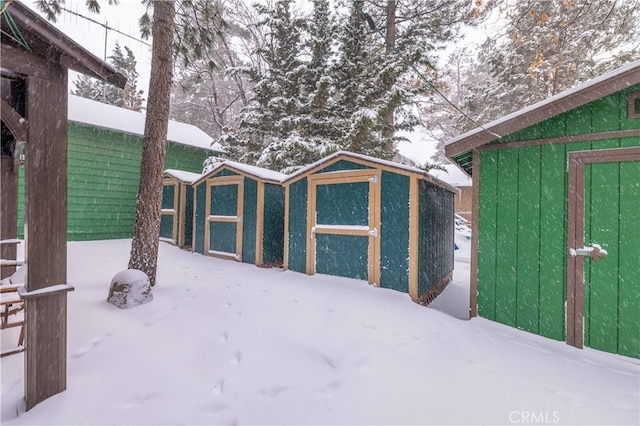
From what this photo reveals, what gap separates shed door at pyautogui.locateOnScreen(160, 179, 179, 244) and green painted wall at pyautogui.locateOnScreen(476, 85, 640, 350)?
8241mm

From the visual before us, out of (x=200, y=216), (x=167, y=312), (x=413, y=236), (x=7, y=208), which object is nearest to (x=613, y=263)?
(x=413, y=236)

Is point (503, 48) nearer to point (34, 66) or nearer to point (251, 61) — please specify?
point (251, 61)

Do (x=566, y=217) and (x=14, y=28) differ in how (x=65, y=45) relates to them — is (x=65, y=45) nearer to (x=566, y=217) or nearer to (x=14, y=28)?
(x=14, y=28)

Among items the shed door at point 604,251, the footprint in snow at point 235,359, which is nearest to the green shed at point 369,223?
the shed door at point 604,251

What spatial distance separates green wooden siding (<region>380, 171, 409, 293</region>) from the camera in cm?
471

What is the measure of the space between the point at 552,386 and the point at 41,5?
8.95m

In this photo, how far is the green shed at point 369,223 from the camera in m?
4.71

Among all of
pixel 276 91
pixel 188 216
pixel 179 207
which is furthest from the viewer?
pixel 276 91

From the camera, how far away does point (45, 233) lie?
2164 mm

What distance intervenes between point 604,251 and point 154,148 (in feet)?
19.2

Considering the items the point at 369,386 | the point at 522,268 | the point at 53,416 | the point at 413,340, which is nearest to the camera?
the point at 53,416

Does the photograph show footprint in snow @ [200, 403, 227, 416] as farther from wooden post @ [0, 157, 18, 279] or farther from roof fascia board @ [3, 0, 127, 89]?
wooden post @ [0, 157, 18, 279]

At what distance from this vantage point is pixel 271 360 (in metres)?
2.71

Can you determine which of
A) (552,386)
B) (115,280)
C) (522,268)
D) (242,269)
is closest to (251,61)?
(242,269)
